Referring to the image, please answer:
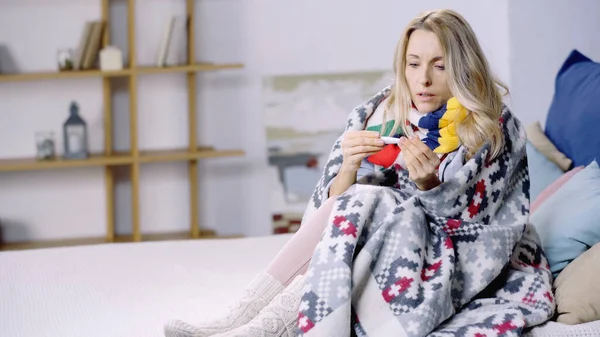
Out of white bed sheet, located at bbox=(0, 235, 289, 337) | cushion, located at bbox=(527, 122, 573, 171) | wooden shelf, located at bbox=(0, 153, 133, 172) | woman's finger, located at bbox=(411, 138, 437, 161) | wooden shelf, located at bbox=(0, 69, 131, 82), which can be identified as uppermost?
wooden shelf, located at bbox=(0, 69, 131, 82)

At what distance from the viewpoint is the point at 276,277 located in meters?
1.84

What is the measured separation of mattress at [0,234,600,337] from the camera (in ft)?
6.15

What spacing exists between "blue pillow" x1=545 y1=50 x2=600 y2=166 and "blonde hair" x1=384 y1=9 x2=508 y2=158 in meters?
0.47

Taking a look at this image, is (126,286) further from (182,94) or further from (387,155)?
(182,94)

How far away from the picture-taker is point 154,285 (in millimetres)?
2201

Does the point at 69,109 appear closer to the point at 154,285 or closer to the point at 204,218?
the point at 204,218

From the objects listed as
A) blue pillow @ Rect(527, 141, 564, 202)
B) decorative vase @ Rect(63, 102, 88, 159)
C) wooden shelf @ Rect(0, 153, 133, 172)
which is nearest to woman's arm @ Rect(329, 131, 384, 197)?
blue pillow @ Rect(527, 141, 564, 202)

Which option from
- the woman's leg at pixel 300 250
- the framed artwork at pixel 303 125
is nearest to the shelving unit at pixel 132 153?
the framed artwork at pixel 303 125

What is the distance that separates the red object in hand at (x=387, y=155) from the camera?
Result: 79.3 inches

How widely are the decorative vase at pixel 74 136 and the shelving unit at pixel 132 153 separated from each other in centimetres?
5

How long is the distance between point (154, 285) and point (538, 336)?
93 cm

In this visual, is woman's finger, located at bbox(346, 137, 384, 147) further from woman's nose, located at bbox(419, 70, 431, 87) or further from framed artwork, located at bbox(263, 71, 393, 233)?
framed artwork, located at bbox(263, 71, 393, 233)

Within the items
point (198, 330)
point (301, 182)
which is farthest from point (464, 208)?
point (301, 182)

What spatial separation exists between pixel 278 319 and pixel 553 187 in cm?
94
